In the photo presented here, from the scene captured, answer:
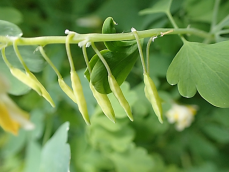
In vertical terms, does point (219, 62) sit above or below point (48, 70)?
below

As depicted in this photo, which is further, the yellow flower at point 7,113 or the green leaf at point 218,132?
the green leaf at point 218,132

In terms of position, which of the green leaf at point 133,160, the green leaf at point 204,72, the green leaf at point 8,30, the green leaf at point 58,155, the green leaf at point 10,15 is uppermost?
the green leaf at point 10,15

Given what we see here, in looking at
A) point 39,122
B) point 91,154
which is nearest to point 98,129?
point 91,154

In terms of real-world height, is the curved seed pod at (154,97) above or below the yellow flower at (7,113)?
below

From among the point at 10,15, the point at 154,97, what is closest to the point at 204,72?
the point at 154,97

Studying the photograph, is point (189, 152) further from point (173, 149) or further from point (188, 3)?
point (188, 3)

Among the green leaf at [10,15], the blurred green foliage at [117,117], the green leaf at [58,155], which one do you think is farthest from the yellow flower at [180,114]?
the green leaf at [10,15]

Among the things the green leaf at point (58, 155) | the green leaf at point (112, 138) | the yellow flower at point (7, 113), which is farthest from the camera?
the green leaf at point (112, 138)

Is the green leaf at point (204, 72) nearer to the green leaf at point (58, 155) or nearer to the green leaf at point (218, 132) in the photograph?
the green leaf at point (58, 155)

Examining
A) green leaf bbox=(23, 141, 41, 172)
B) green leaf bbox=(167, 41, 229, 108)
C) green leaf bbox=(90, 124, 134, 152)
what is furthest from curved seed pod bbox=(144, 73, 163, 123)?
green leaf bbox=(23, 141, 41, 172)
